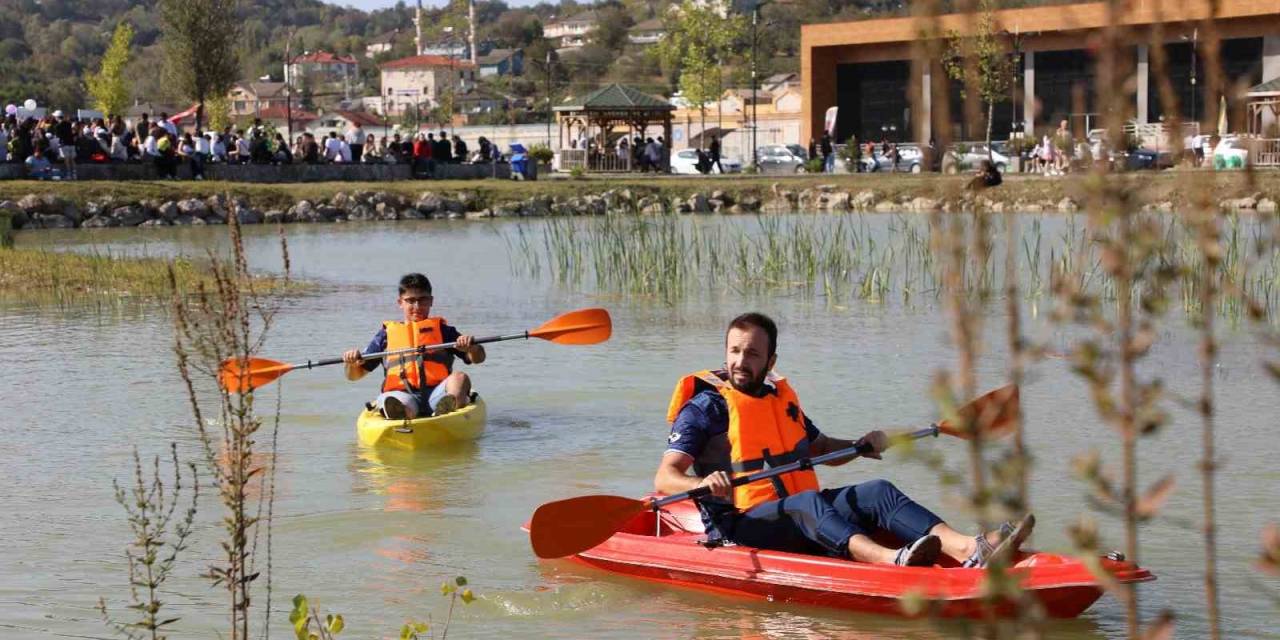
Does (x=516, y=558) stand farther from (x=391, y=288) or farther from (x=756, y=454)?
(x=391, y=288)

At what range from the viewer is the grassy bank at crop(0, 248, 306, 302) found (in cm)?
1806

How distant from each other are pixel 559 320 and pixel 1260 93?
109 feet

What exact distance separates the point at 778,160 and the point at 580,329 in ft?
127

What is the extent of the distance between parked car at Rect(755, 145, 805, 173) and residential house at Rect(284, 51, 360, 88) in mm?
93573

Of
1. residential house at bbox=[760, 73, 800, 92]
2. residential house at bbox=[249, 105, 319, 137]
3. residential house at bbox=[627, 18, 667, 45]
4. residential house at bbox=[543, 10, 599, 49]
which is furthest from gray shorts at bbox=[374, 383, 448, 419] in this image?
residential house at bbox=[543, 10, 599, 49]

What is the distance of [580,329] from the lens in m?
10.9

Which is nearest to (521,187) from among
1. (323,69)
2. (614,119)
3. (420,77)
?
(614,119)

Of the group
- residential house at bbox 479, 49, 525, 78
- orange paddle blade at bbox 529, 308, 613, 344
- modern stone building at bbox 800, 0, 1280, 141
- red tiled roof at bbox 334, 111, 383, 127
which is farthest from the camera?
residential house at bbox 479, 49, 525, 78

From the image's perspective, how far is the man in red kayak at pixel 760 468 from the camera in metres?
6.35

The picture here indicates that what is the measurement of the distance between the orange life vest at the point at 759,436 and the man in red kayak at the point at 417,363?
11.6ft

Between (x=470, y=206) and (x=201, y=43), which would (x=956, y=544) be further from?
(x=201, y=43)

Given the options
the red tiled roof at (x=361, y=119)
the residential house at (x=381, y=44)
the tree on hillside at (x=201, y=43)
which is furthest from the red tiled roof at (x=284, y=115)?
the residential house at (x=381, y=44)

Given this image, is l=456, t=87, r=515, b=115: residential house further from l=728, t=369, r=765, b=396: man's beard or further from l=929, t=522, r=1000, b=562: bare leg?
l=929, t=522, r=1000, b=562: bare leg

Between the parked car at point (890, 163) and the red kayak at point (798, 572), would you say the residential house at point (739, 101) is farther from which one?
the red kayak at point (798, 572)
